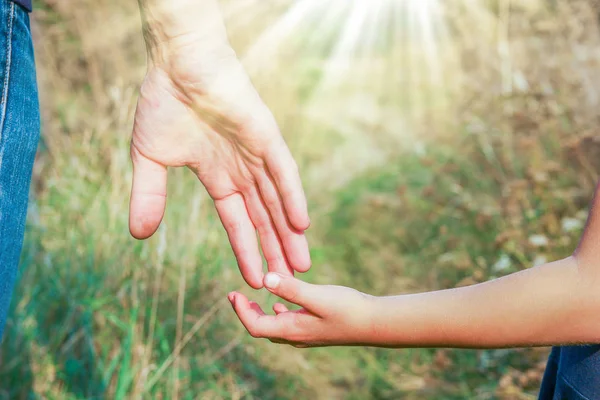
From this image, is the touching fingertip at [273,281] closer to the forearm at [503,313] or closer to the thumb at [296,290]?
the thumb at [296,290]

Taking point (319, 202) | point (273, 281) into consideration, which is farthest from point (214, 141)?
point (319, 202)

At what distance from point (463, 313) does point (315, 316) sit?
26 cm

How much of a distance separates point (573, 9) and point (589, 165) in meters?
1.00

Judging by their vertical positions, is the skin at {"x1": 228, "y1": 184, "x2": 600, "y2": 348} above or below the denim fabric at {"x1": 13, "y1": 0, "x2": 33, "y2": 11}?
below

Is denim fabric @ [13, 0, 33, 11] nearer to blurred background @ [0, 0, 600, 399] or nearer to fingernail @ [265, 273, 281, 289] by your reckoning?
fingernail @ [265, 273, 281, 289]

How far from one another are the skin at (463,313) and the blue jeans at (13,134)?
0.40 m

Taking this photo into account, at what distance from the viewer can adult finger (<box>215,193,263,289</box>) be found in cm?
140

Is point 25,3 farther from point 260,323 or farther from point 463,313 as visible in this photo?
point 463,313

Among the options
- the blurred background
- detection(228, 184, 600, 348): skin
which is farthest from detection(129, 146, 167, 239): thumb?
the blurred background

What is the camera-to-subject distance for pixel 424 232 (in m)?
3.56

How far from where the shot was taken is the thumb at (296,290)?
1.17 meters

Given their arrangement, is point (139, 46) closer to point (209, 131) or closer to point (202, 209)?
point (202, 209)

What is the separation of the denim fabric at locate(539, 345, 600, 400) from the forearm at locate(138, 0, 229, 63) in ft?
2.80

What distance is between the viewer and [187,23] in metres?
1.30
